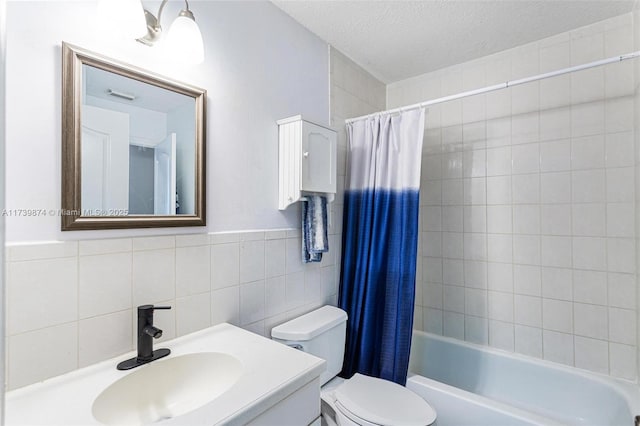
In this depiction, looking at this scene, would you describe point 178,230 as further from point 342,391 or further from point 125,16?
point 342,391

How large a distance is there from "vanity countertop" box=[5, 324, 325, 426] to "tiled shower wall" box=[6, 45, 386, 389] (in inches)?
2.2

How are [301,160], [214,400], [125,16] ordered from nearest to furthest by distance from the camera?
1. [214,400]
2. [125,16]
3. [301,160]

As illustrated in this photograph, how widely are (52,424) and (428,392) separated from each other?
58.7 inches

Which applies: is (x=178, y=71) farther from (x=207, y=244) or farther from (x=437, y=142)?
(x=437, y=142)

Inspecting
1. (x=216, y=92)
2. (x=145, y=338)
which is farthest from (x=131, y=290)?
(x=216, y=92)

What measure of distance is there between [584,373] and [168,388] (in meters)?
2.13

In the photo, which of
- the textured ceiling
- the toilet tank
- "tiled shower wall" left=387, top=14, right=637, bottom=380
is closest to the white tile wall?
the toilet tank

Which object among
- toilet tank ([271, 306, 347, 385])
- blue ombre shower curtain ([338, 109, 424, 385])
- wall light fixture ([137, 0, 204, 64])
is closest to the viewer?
A: wall light fixture ([137, 0, 204, 64])

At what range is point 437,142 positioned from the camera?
231cm

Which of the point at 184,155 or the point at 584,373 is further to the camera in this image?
the point at 584,373

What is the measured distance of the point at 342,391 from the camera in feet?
4.67

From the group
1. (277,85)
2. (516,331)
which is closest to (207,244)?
(277,85)

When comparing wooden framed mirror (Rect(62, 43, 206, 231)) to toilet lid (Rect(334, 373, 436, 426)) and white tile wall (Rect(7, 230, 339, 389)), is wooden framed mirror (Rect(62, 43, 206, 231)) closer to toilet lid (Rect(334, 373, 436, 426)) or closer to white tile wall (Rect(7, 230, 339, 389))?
white tile wall (Rect(7, 230, 339, 389))

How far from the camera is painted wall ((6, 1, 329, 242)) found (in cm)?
87
